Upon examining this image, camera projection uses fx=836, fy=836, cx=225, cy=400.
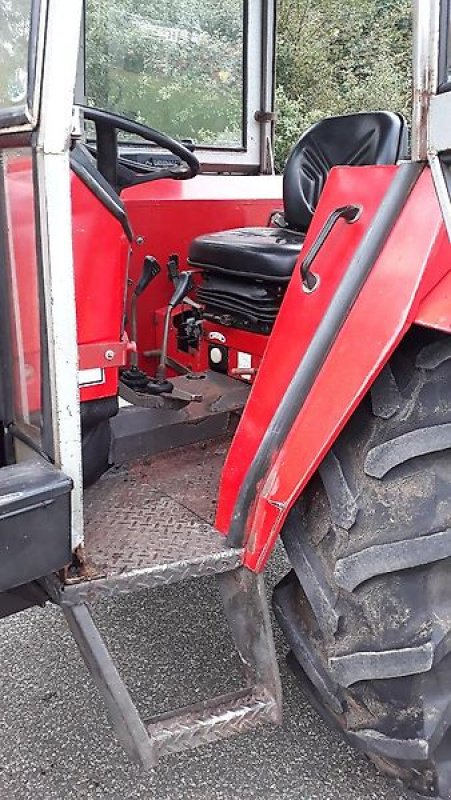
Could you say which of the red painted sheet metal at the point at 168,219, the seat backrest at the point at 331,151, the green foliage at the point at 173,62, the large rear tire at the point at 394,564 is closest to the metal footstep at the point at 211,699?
the large rear tire at the point at 394,564

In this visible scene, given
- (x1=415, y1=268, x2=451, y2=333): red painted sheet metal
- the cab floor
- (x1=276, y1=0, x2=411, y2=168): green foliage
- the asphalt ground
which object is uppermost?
(x1=276, y1=0, x2=411, y2=168): green foliage

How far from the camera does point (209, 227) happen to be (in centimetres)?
273

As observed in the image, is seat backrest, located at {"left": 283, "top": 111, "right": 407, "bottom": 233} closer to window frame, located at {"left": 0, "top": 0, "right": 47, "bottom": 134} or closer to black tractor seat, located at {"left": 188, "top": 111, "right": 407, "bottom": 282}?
black tractor seat, located at {"left": 188, "top": 111, "right": 407, "bottom": 282}

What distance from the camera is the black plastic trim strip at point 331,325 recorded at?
1.35 m

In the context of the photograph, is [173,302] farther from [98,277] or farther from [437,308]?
[437,308]

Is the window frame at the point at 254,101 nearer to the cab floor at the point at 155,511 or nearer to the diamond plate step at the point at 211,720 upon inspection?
the cab floor at the point at 155,511

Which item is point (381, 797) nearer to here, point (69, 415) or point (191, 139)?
point (69, 415)

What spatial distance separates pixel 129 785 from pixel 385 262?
49.5 inches

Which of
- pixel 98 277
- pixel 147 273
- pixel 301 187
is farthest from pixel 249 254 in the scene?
pixel 98 277

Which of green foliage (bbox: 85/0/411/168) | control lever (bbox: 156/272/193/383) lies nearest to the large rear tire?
control lever (bbox: 156/272/193/383)

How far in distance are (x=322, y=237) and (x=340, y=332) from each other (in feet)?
0.60

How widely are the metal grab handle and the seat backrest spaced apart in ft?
3.90

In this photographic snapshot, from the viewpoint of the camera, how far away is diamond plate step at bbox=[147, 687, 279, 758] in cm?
149

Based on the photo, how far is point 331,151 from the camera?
279cm
